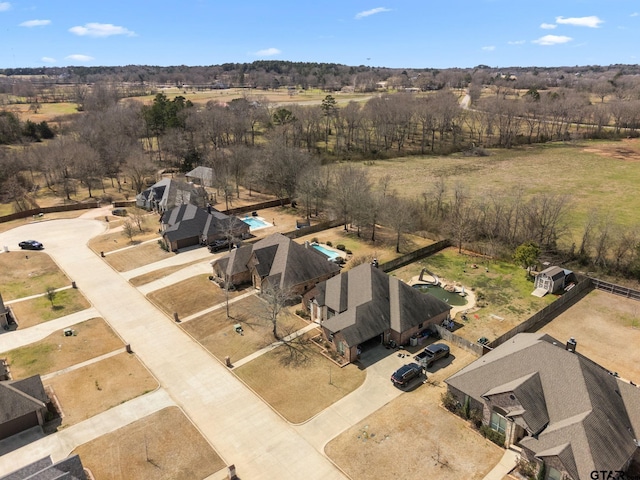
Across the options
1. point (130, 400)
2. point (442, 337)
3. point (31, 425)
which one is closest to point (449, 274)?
point (442, 337)

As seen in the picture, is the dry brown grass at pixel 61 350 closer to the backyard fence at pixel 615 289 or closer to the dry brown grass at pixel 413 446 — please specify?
the dry brown grass at pixel 413 446

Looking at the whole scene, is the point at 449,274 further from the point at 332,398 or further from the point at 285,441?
the point at 285,441

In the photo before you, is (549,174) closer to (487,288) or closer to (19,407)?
(487,288)

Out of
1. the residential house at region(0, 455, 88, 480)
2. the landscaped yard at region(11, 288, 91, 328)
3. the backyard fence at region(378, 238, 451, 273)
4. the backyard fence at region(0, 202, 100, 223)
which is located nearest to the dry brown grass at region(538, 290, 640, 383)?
the backyard fence at region(378, 238, 451, 273)

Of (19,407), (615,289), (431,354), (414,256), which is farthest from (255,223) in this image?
(615,289)

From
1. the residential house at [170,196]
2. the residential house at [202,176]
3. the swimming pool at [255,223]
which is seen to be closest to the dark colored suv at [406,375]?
the swimming pool at [255,223]

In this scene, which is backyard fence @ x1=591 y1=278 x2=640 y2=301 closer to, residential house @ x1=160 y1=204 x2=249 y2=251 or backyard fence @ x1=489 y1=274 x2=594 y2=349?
backyard fence @ x1=489 y1=274 x2=594 y2=349
